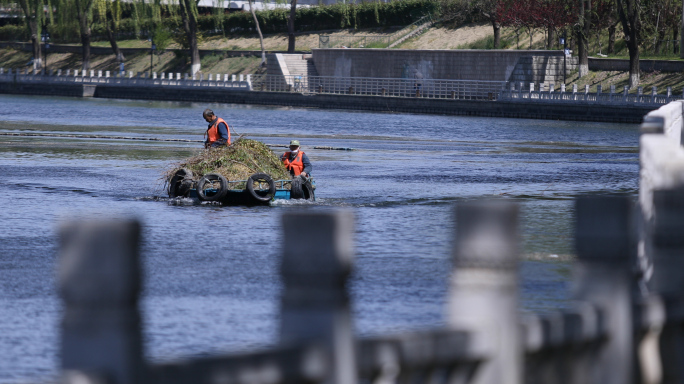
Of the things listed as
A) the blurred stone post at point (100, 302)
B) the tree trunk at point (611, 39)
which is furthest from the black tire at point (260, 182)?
the tree trunk at point (611, 39)

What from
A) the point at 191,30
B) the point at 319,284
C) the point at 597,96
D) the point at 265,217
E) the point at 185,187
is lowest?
the point at 597,96

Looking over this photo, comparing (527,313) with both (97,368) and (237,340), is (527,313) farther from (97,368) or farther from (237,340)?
(97,368)

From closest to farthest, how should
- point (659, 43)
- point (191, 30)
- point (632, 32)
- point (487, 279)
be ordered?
point (487, 279), point (632, 32), point (659, 43), point (191, 30)

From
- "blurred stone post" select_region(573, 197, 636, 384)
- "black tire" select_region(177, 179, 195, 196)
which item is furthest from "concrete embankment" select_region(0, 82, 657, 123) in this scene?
"blurred stone post" select_region(573, 197, 636, 384)

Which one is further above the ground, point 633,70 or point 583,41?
point 583,41

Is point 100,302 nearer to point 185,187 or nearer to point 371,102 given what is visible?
point 185,187

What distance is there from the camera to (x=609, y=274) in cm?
434

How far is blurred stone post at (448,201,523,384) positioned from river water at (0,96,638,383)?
67 centimetres

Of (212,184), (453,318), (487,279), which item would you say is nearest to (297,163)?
(212,184)

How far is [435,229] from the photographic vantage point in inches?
731

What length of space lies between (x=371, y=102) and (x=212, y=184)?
45.9 meters

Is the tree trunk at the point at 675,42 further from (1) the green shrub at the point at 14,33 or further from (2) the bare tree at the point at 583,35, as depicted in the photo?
(1) the green shrub at the point at 14,33

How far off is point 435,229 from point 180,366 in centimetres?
1581

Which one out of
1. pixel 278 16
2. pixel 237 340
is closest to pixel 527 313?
pixel 237 340
